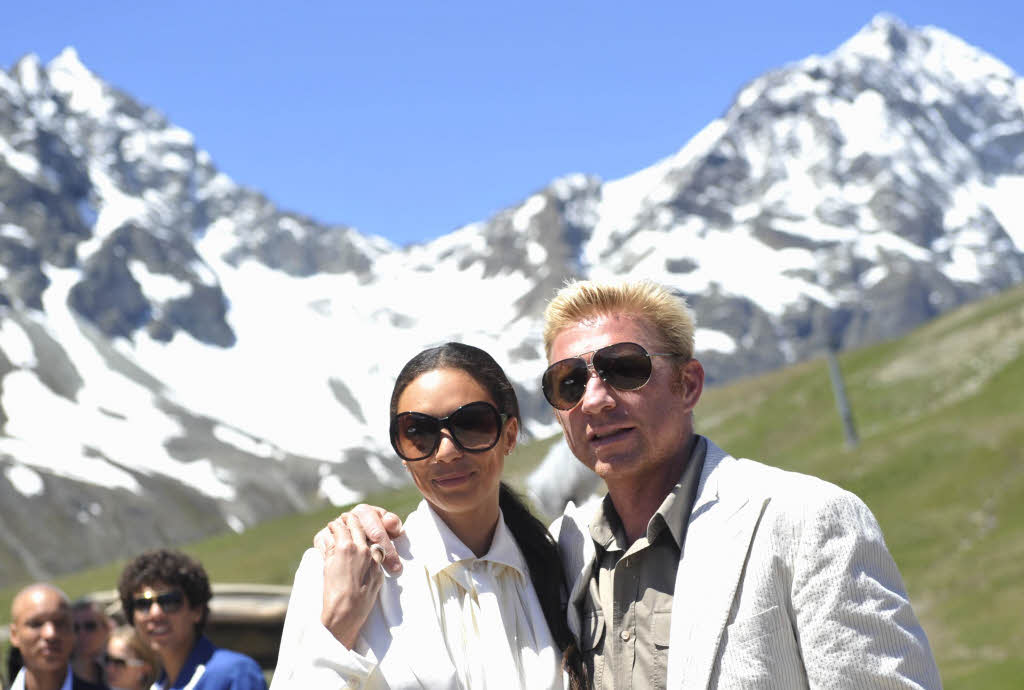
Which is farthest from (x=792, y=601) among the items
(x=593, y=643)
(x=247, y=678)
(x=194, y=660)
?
(x=194, y=660)

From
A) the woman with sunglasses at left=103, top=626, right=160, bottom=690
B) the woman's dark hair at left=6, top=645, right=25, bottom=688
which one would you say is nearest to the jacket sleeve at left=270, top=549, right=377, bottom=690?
the woman's dark hair at left=6, top=645, right=25, bottom=688

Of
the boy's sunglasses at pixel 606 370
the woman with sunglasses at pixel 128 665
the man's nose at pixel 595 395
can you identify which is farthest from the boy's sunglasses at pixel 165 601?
the man's nose at pixel 595 395

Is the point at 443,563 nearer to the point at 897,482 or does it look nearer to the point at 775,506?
the point at 775,506

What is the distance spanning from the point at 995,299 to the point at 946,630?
52.3m

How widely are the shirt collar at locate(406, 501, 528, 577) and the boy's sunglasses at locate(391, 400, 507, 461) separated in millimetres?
318

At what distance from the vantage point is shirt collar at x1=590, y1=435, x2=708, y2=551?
18.1 ft

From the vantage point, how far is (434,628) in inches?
210

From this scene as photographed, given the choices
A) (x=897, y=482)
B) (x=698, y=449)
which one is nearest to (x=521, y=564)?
(x=698, y=449)

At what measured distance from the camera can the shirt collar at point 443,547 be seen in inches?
219

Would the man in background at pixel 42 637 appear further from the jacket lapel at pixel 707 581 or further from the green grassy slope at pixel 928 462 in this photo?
the jacket lapel at pixel 707 581

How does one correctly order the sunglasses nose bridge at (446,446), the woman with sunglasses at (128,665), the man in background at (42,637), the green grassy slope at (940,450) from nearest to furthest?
the sunglasses nose bridge at (446,446)
the man in background at (42,637)
the woman with sunglasses at (128,665)
the green grassy slope at (940,450)

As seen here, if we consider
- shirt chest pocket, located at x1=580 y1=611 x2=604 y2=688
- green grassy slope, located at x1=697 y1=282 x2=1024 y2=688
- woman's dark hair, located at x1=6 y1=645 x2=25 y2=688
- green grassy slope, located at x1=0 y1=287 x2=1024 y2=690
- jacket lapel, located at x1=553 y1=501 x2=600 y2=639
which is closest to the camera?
shirt chest pocket, located at x1=580 y1=611 x2=604 y2=688

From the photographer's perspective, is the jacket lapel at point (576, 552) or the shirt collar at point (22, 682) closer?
the jacket lapel at point (576, 552)

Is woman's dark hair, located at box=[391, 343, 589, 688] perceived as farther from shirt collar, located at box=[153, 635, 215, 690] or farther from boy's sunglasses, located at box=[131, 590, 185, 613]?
boy's sunglasses, located at box=[131, 590, 185, 613]
